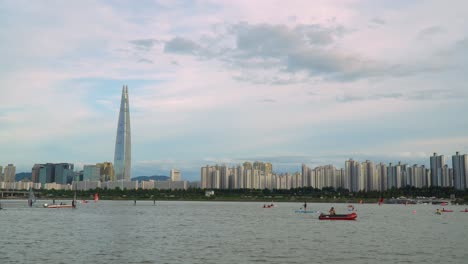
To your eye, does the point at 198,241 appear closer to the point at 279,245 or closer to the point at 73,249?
the point at 279,245

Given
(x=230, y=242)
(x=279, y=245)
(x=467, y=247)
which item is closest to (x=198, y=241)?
(x=230, y=242)

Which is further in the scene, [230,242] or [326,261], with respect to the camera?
[230,242]

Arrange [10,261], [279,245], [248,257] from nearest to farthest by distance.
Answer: [10,261] < [248,257] < [279,245]

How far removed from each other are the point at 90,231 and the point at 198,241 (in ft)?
57.2

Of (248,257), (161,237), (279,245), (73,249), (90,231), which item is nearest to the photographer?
(248,257)

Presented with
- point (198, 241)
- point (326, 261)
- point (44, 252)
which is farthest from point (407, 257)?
point (44, 252)

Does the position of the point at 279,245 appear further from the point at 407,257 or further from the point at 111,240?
the point at 111,240

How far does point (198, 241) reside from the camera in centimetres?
4997

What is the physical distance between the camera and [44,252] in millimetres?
40594

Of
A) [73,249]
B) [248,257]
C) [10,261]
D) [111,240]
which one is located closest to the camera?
[10,261]

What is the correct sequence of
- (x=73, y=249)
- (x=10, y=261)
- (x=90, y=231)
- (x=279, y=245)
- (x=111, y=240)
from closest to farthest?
(x=10, y=261), (x=73, y=249), (x=279, y=245), (x=111, y=240), (x=90, y=231)

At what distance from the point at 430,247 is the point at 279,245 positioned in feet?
48.5

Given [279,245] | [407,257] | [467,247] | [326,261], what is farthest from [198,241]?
[467,247]

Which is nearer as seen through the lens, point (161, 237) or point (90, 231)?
point (161, 237)
